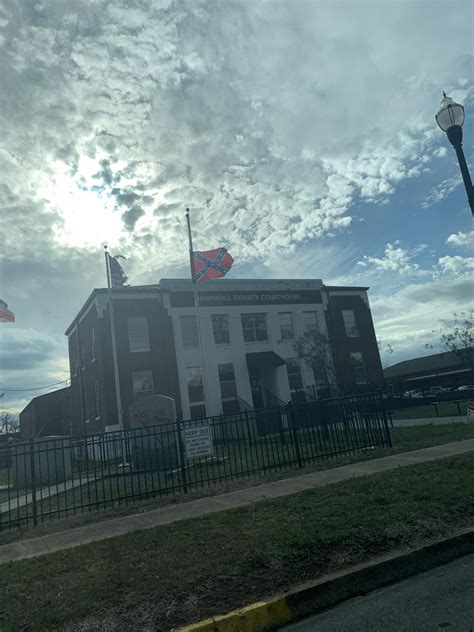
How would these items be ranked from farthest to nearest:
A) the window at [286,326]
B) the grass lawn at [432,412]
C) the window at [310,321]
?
the window at [310,321] < the window at [286,326] < the grass lawn at [432,412]

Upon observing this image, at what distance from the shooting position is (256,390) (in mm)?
34125

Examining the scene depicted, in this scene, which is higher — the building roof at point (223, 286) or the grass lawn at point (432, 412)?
the building roof at point (223, 286)

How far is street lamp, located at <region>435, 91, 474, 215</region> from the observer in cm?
823

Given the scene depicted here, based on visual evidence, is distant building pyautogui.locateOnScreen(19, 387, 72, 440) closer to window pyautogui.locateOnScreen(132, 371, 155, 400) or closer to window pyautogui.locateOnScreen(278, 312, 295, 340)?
window pyautogui.locateOnScreen(132, 371, 155, 400)

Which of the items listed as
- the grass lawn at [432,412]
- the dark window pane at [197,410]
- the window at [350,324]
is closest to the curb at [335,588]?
the grass lawn at [432,412]

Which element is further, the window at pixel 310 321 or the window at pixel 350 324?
the window at pixel 350 324

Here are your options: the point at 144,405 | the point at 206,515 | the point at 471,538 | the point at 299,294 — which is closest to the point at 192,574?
the point at 206,515

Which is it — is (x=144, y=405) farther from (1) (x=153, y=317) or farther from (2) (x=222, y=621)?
(2) (x=222, y=621)

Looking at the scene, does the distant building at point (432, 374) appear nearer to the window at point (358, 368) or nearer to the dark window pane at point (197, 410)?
the window at point (358, 368)

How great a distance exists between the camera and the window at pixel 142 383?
30.0 m

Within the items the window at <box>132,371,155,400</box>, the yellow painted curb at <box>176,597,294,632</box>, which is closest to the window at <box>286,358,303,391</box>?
the window at <box>132,371,155,400</box>

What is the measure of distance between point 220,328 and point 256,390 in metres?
5.15

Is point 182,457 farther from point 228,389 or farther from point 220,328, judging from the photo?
point 220,328

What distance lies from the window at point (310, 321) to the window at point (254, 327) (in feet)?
11.1
